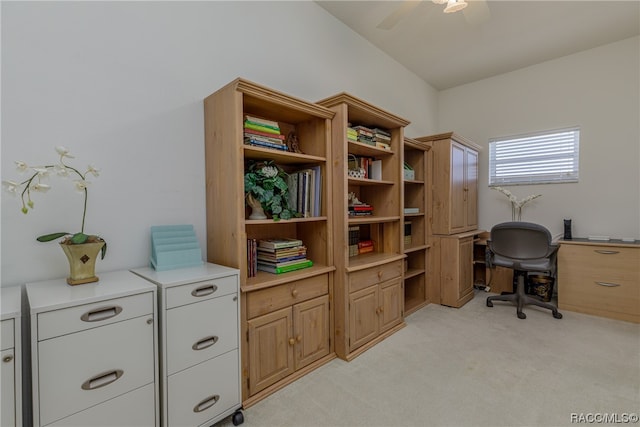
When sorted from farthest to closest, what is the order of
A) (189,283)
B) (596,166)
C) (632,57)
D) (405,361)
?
(596,166)
(632,57)
(405,361)
(189,283)

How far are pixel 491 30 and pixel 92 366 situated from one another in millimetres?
4008

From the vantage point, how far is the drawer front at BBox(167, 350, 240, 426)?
1350 millimetres

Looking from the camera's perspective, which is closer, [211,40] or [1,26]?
[1,26]

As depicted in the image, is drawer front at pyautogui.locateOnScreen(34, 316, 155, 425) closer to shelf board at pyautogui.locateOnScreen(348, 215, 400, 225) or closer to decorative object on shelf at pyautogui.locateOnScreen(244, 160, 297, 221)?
decorative object on shelf at pyautogui.locateOnScreen(244, 160, 297, 221)

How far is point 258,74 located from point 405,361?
92.7 inches

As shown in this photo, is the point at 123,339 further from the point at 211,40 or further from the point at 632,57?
the point at 632,57

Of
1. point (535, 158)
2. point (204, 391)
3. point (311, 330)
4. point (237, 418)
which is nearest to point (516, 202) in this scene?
point (535, 158)

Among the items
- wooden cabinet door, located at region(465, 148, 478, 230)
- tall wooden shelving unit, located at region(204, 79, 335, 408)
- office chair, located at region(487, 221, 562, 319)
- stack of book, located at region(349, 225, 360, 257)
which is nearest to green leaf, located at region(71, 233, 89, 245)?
tall wooden shelving unit, located at region(204, 79, 335, 408)

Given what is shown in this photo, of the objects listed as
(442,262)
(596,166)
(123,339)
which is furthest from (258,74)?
(596,166)

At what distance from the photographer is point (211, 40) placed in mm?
1954

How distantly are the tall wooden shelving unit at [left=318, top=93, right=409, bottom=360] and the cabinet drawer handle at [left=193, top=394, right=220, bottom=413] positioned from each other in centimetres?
97

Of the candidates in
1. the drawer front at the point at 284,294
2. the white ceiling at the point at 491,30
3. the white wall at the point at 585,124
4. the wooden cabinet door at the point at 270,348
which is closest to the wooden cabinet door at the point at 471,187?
the white wall at the point at 585,124

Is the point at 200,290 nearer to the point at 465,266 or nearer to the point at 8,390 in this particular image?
the point at 8,390

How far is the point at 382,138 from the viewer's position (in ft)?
8.84
